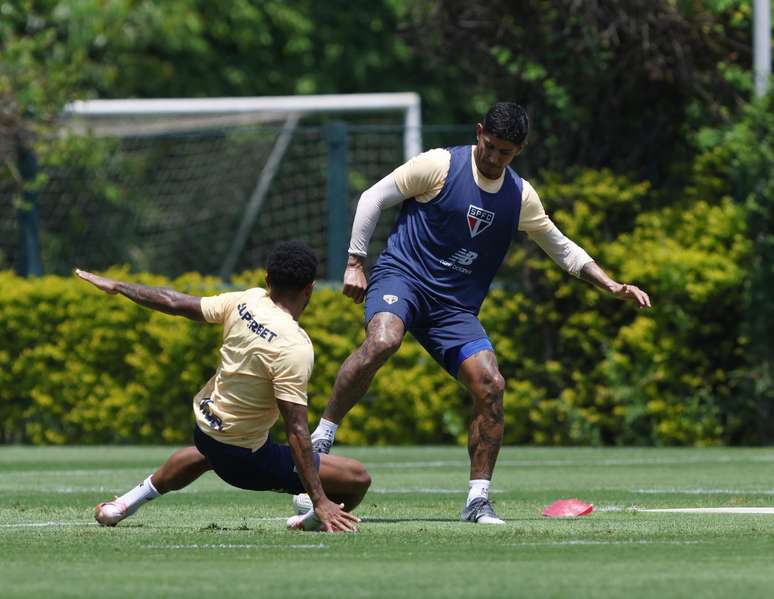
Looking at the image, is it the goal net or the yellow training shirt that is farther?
the goal net

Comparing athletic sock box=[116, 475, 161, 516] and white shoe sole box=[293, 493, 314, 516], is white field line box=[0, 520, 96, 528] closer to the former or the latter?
athletic sock box=[116, 475, 161, 516]

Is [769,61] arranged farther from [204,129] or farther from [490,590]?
[490,590]

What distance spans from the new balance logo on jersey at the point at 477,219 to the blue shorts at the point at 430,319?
445 millimetres

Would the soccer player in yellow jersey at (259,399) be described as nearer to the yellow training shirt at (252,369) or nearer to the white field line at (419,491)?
the yellow training shirt at (252,369)

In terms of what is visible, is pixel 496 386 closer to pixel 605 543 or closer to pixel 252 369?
pixel 252 369

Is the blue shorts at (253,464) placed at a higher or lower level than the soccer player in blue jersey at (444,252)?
lower

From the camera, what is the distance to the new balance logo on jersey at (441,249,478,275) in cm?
1002

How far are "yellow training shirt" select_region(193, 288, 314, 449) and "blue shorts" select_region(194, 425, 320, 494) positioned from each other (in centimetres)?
4

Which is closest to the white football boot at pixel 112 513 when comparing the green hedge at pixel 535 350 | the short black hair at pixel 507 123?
the short black hair at pixel 507 123

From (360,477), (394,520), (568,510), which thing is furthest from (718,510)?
(360,477)

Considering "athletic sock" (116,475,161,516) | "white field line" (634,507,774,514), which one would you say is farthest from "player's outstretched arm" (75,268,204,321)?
"white field line" (634,507,774,514)

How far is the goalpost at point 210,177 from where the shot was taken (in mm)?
23219

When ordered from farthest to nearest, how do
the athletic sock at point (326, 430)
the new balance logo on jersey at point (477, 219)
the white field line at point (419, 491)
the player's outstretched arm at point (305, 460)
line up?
1. the white field line at point (419, 491)
2. the new balance logo on jersey at point (477, 219)
3. the athletic sock at point (326, 430)
4. the player's outstretched arm at point (305, 460)

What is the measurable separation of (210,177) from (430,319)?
16.1 meters
